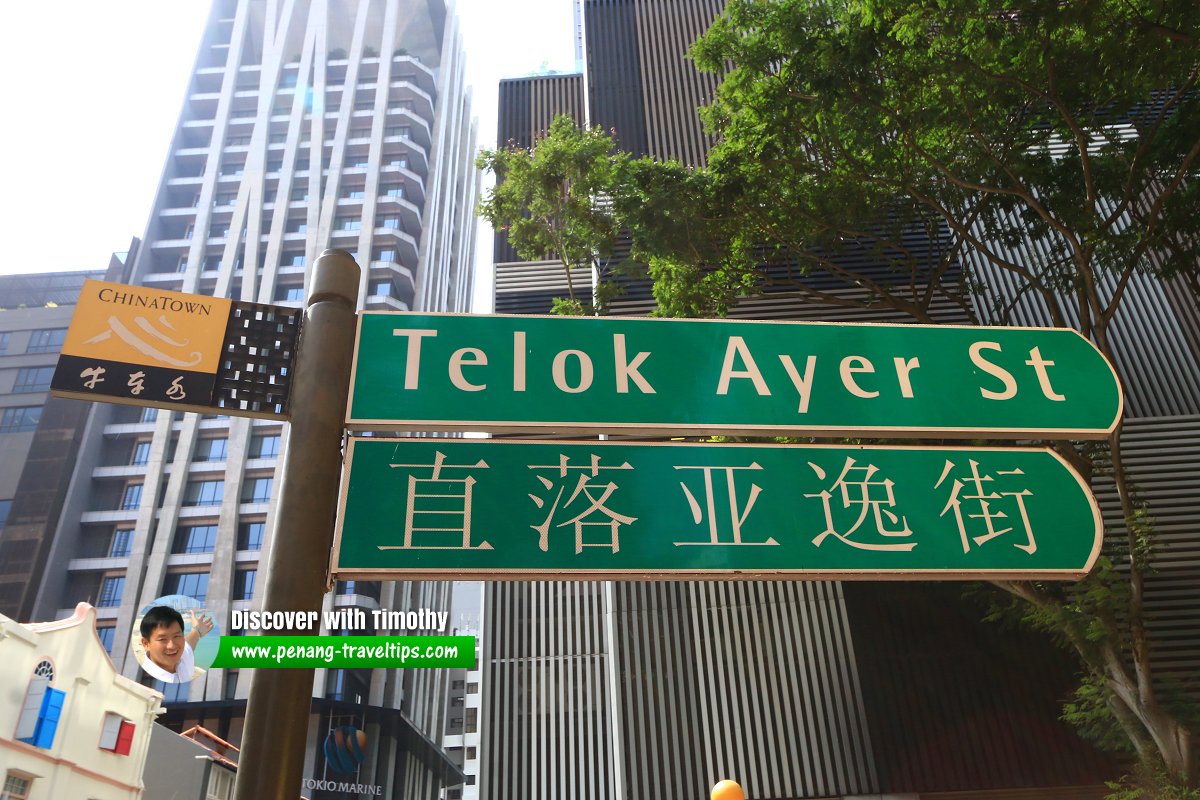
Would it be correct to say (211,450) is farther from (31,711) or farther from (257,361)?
(257,361)

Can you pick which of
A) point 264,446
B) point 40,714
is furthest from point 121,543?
point 40,714

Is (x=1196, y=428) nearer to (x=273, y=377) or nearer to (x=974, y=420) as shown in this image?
(x=974, y=420)

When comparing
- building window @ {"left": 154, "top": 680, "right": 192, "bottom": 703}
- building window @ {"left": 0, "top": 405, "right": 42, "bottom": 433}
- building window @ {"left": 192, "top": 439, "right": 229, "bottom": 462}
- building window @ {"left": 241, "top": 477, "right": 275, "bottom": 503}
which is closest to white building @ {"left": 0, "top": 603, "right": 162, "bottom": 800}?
building window @ {"left": 154, "top": 680, "right": 192, "bottom": 703}

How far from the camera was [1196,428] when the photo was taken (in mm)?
11625

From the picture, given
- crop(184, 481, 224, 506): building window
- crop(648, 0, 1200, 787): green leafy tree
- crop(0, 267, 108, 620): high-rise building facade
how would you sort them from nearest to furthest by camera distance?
crop(648, 0, 1200, 787): green leafy tree
crop(0, 267, 108, 620): high-rise building facade
crop(184, 481, 224, 506): building window

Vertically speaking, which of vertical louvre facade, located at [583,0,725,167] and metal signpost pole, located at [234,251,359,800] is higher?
vertical louvre facade, located at [583,0,725,167]

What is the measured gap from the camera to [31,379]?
39406mm

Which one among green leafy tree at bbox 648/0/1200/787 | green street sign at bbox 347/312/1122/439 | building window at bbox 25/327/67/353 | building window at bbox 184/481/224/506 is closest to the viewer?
green street sign at bbox 347/312/1122/439

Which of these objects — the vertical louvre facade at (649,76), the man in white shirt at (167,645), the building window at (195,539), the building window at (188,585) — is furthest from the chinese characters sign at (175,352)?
the building window at (195,539)

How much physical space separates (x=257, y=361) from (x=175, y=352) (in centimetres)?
19

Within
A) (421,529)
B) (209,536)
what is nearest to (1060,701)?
(421,529)

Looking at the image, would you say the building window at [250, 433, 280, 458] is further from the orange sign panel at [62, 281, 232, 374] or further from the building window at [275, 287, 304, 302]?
the orange sign panel at [62, 281, 232, 374]

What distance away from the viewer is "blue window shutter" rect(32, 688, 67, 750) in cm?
1248

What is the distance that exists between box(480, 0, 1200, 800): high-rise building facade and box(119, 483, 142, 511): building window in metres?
29.8
